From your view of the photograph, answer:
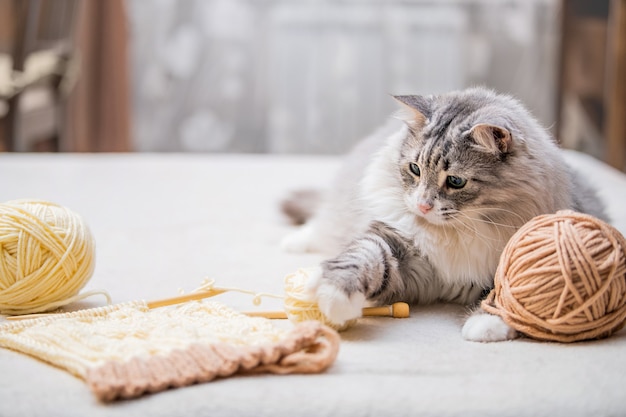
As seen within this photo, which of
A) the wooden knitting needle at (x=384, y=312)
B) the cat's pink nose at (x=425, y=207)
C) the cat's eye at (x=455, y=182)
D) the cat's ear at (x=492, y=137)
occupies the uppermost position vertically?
the cat's ear at (x=492, y=137)

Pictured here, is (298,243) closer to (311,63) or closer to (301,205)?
(301,205)

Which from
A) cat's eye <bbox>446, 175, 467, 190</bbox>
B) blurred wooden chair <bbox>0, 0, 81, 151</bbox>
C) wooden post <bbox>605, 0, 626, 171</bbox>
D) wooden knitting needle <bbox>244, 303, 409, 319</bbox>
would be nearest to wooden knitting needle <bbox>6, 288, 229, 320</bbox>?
wooden knitting needle <bbox>244, 303, 409, 319</bbox>

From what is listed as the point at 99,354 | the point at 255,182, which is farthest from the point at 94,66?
the point at 99,354

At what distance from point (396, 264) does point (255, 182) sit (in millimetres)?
1324

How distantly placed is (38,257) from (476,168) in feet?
2.58

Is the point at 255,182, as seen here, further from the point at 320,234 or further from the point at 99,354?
the point at 99,354

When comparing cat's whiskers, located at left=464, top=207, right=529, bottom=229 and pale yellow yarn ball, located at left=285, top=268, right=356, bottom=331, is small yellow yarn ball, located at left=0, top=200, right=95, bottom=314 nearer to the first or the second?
pale yellow yarn ball, located at left=285, top=268, right=356, bottom=331

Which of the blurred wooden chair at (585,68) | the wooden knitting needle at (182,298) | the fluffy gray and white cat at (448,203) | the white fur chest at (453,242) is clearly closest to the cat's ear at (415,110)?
the fluffy gray and white cat at (448,203)

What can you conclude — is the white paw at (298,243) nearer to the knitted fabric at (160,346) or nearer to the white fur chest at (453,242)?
the white fur chest at (453,242)

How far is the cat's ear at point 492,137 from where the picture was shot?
1275 mm

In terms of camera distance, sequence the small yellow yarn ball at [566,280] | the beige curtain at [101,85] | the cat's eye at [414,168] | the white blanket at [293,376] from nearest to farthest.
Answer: the white blanket at [293,376]
the small yellow yarn ball at [566,280]
the cat's eye at [414,168]
the beige curtain at [101,85]

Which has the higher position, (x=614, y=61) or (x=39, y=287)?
(x=614, y=61)

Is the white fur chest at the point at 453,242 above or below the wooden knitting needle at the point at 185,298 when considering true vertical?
above

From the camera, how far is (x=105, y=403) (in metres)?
0.97
